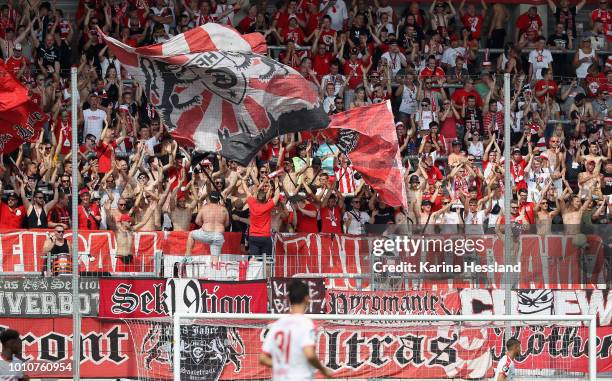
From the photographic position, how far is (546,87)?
2608 centimetres

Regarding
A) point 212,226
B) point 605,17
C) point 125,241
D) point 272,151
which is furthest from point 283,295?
point 605,17

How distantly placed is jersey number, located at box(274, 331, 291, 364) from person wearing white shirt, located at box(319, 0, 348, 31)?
1673cm

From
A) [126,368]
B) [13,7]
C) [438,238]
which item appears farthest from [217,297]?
[13,7]

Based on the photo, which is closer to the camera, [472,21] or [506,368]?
[506,368]

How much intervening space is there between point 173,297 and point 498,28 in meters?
12.9

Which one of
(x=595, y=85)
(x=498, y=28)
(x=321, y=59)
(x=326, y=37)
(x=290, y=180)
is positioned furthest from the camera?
(x=498, y=28)

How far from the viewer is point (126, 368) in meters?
19.2

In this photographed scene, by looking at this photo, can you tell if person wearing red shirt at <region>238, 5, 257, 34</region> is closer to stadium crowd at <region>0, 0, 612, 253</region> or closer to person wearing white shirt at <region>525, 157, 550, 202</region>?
stadium crowd at <region>0, 0, 612, 253</region>

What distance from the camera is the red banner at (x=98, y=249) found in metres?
19.1

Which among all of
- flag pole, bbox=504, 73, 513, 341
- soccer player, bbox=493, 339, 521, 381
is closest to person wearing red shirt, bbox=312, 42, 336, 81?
flag pole, bbox=504, 73, 513, 341

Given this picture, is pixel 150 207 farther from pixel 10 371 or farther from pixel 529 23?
pixel 529 23

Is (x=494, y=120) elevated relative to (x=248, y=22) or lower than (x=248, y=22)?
lower

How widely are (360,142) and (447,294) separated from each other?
10.4ft

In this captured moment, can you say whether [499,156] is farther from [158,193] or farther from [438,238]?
[158,193]
